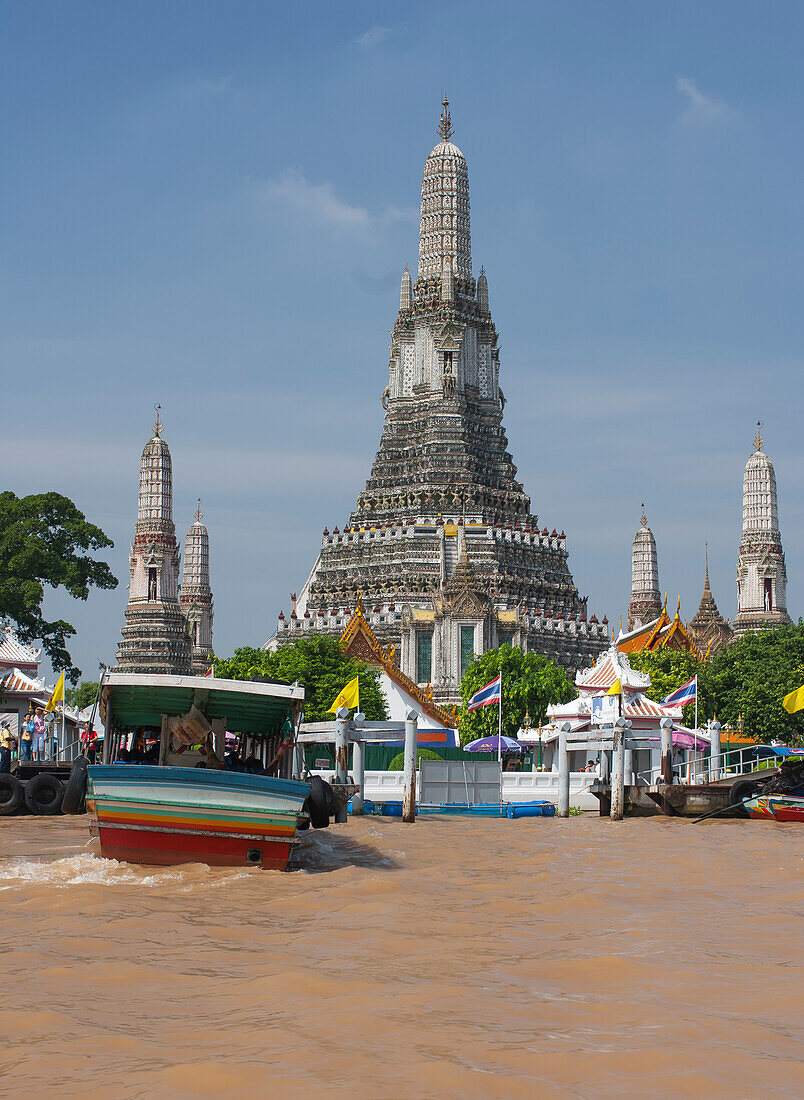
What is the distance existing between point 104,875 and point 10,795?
12.8 m

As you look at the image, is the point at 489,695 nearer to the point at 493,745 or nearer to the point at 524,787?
the point at 524,787

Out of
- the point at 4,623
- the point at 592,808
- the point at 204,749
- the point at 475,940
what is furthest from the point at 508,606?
the point at 475,940

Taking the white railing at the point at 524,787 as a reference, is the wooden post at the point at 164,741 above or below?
above

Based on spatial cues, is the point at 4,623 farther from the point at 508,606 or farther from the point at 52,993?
the point at 52,993

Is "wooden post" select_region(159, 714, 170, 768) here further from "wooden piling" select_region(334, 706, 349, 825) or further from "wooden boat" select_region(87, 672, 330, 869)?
"wooden piling" select_region(334, 706, 349, 825)

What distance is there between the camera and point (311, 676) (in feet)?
170

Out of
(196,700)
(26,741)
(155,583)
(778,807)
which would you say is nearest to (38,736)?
(26,741)

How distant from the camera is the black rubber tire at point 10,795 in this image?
28.5 meters

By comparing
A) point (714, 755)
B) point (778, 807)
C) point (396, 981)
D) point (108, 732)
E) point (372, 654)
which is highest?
point (372, 654)

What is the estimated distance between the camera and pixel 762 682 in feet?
179

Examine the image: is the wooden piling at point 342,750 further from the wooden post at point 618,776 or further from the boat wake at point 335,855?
the wooden post at point 618,776

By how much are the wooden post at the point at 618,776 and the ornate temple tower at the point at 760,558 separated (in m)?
42.3

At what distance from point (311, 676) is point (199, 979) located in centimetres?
4081

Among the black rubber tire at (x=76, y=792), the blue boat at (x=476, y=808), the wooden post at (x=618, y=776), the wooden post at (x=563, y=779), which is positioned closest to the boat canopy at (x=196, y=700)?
the black rubber tire at (x=76, y=792)
